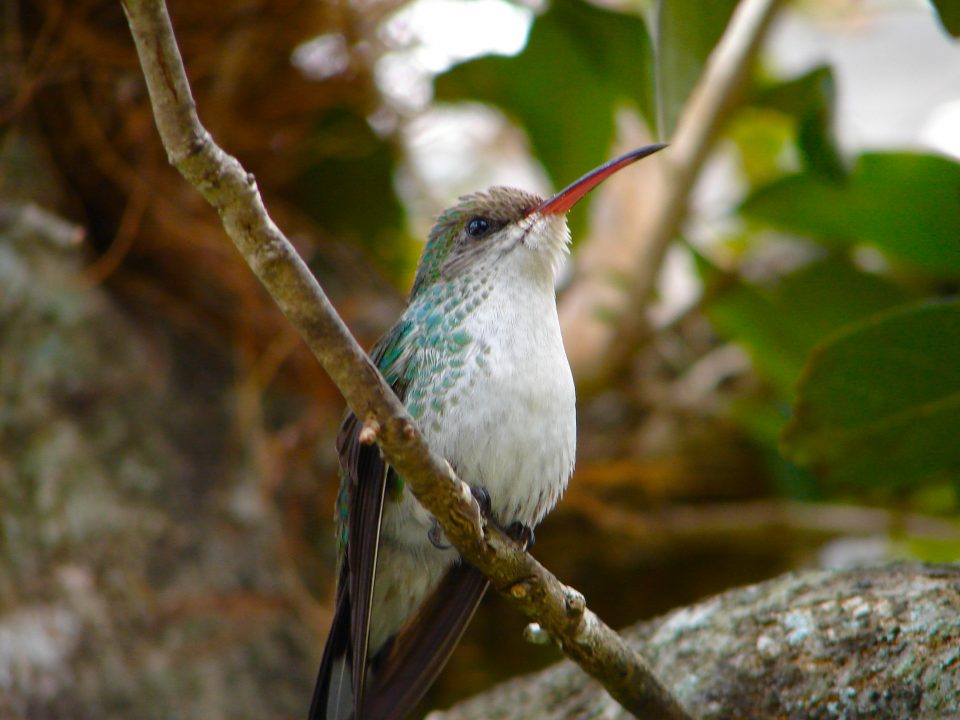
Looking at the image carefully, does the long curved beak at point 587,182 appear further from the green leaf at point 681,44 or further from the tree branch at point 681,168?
the tree branch at point 681,168

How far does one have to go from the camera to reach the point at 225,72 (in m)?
2.54

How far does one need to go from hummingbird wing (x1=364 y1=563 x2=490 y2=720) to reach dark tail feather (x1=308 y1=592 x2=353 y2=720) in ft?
0.18

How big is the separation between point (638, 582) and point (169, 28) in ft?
8.38

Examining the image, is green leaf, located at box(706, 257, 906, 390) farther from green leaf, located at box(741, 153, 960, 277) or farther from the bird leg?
the bird leg

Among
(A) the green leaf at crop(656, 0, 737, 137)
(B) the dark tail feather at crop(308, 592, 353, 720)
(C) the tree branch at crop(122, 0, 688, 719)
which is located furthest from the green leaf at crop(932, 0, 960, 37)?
(B) the dark tail feather at crop(308, 592, 353, 720)

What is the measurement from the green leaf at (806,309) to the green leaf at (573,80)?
58 cm

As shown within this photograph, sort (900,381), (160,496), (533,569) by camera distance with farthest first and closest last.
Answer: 1. (160,496)
2. (900,381)
3. (533,569)

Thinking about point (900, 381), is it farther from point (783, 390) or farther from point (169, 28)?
point (169, 28)

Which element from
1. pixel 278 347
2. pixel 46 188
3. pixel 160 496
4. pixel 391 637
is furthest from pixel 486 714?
pixel 46 188

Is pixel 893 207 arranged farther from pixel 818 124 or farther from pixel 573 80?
pixel 573 80

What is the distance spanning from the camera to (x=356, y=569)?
152 centimetres

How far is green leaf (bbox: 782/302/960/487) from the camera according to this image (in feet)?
5.95

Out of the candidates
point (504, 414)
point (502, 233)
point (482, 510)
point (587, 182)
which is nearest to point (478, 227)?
point (502, 233)

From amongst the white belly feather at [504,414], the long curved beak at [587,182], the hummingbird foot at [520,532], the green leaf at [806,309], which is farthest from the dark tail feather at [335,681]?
the green leaf at [806,309]
